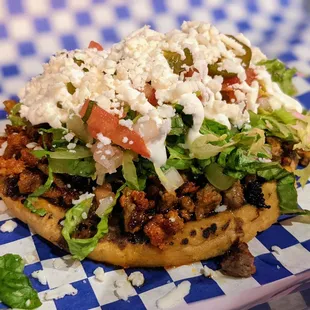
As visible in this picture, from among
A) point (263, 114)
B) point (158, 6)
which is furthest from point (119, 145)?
point (158, 6)

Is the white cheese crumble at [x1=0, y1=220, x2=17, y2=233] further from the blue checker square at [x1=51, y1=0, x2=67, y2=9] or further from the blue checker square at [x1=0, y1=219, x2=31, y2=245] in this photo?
the blue checker square at [x1=51, y1=0, x2=67, y2=9]

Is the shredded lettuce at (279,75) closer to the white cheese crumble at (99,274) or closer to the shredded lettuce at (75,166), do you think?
the shredded lettuce at (75,166)

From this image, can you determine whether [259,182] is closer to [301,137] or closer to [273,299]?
[301,137]

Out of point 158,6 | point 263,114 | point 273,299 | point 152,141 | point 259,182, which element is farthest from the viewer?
point 158,6

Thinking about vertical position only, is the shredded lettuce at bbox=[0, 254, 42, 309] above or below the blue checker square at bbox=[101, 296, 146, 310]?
below

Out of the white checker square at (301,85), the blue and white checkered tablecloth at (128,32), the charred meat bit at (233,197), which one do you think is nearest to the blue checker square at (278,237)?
the blue and white checkered tablecloth at (128,32)

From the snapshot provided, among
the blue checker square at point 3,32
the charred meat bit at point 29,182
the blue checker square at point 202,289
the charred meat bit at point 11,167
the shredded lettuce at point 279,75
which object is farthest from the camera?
the blue checker square at point 3,32

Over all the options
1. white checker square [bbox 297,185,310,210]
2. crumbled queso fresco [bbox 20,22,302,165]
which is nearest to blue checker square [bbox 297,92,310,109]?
white checker square [bbox 297,185,310,210]
